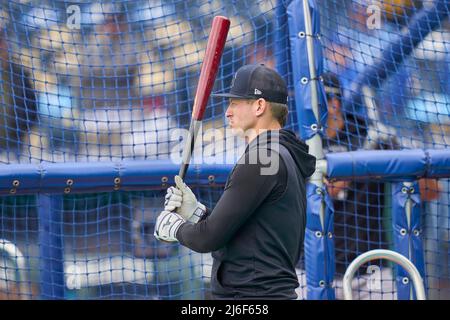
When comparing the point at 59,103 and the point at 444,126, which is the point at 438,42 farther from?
the point at 59,103

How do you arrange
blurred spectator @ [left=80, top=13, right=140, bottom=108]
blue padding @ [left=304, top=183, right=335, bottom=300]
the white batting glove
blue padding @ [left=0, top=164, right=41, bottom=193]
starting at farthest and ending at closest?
blurred spectator @ [left=80, top=13, right=140, bottom=108]
blue padding @ [left=304, top=183, right=335, bottom=300]
blue padding @ [left=0, top=164, right=41, bottom=193]
the white batting glove

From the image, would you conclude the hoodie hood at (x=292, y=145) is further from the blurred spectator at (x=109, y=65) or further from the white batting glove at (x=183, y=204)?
the blurred spectator at (x=109, y=65)

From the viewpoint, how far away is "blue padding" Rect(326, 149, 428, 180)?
525 centimetres

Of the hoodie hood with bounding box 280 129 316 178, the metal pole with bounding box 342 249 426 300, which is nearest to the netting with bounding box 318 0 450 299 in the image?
the metal pole with bounding box 342 249 426 300

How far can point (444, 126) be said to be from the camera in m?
5.60

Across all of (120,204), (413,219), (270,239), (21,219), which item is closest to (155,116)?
(120,204)

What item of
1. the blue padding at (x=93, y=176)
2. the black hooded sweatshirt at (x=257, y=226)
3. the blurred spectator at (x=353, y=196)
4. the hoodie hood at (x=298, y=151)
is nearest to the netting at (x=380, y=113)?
the blurred spectator at (x=353, y=196)

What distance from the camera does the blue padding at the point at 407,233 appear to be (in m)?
5.30

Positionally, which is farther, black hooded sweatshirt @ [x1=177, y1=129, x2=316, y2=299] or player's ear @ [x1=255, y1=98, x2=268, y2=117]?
player's ear @ [x1=255, y1=98, x2=268, y2=117]

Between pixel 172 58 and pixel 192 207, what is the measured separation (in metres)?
2.00

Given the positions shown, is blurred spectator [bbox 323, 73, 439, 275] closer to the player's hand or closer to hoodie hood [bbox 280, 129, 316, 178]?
hoodie hood [bbox 280, 129, 316, 178]

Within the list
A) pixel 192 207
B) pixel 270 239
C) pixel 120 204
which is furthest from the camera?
pixel 120 204

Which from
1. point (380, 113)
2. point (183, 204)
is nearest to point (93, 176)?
point (183, 204)

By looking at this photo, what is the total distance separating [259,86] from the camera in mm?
3588
